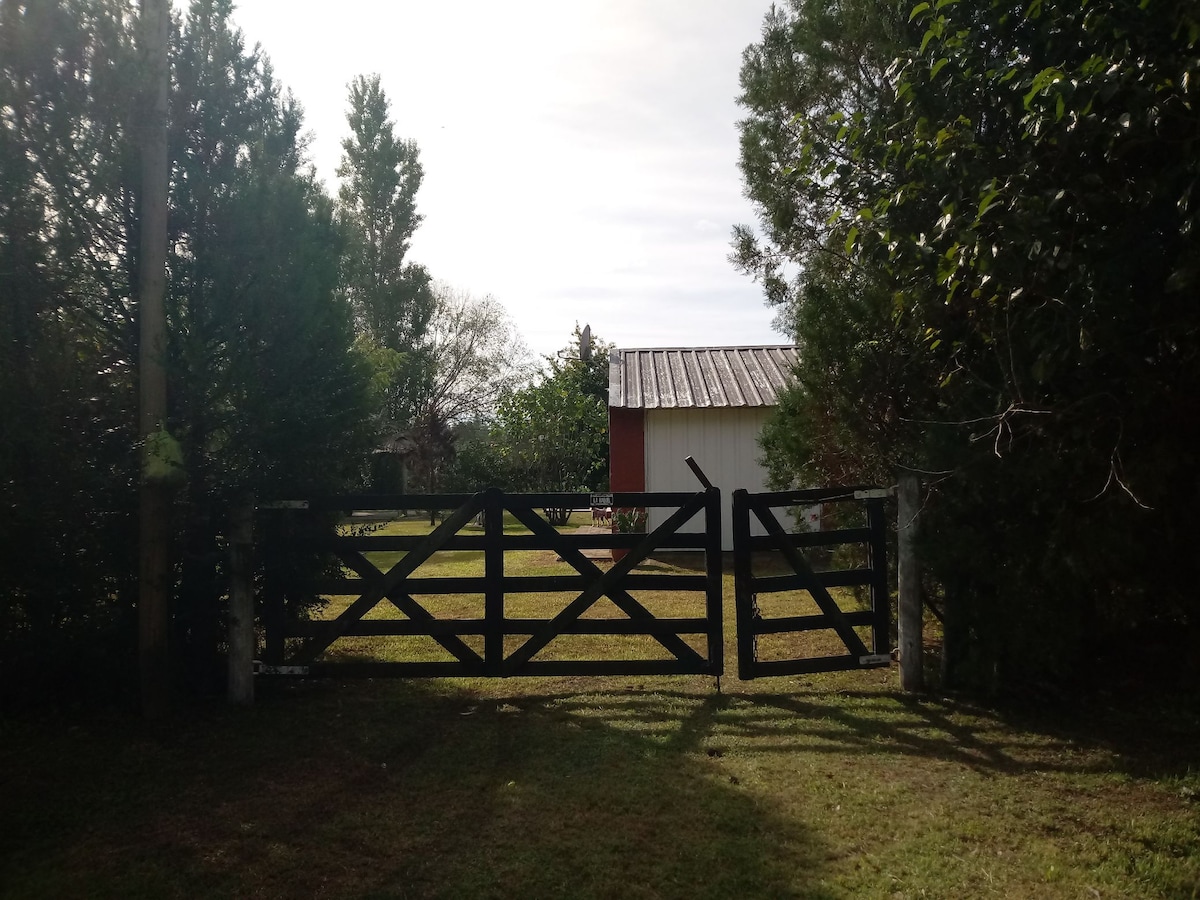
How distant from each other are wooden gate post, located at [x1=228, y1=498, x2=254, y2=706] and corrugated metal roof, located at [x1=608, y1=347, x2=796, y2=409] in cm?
1050

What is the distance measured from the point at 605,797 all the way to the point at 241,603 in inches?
141

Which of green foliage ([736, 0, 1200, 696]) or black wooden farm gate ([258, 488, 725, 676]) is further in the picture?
black wooden farm gate ([258, 488, 725, 676])

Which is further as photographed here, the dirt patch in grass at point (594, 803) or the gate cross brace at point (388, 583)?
the gate cross brace at point (388, 583)

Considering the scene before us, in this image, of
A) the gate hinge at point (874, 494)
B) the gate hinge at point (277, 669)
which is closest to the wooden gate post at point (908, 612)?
the gate hinge at point (874, 494)

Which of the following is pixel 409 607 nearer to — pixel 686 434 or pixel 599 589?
pixel 599 589

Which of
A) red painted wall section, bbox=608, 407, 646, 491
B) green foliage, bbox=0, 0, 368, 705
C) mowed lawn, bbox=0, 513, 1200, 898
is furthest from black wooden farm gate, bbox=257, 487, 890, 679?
red painted wall section, bbox=608, 407, 646, 491

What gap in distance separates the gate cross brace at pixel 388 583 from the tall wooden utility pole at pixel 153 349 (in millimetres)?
1139

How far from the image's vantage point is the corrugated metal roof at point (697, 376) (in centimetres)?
1709

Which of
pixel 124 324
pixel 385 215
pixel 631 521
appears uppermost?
pixel 385 215

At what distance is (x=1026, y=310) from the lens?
5.27 meters

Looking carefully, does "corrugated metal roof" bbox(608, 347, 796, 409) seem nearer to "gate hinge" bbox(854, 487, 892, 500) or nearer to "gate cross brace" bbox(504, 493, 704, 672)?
"gate hinge" bbox(854, 487, 892, 500)

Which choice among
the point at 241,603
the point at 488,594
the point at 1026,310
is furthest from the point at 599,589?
the point at 1026,310

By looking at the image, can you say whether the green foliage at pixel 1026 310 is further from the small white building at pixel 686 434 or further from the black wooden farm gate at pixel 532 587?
the small white building at pixel 686 434

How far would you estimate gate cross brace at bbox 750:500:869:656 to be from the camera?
24.0 feet
